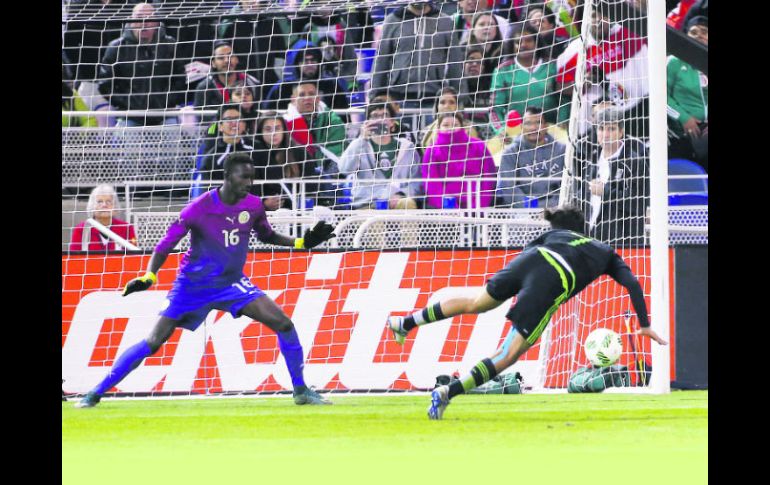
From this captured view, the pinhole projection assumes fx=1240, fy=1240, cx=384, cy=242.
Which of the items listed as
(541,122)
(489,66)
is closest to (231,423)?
(541,122)

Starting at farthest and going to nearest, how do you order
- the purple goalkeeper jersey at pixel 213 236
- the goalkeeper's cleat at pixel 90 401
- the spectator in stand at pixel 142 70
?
the spectator in stand at pixel 142 70 < the purple goalkeeper jersey at pixel 213 236 < the goalkeeper's cleat at pixel 90 401

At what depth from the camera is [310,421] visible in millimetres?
8250

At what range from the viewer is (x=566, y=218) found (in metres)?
9.05

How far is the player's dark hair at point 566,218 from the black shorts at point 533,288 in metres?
0.43

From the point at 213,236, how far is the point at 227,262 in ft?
0.76

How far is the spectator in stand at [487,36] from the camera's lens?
42.5 feet

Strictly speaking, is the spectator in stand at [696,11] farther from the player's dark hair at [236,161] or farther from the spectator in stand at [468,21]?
the player's dark hair at [236,161]

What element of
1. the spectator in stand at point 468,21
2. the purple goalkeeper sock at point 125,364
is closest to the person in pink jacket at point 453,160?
the spectator in stand at point 468,21

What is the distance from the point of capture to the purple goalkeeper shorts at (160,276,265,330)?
9.71 metres

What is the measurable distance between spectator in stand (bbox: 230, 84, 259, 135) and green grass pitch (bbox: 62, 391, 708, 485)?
3667mm

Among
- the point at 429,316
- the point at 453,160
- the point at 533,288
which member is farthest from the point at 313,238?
the point at 453,160

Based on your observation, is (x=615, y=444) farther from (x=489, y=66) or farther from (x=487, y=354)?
(x=489, y=66)

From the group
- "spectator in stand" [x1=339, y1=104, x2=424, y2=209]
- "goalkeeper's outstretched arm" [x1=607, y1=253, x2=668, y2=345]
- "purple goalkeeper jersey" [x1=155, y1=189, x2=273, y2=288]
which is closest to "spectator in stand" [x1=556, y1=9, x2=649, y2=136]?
"spectator in stand" [x1=339, y1=104, x2=424, y2=209]

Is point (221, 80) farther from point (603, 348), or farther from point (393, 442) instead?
point (393, 442)
